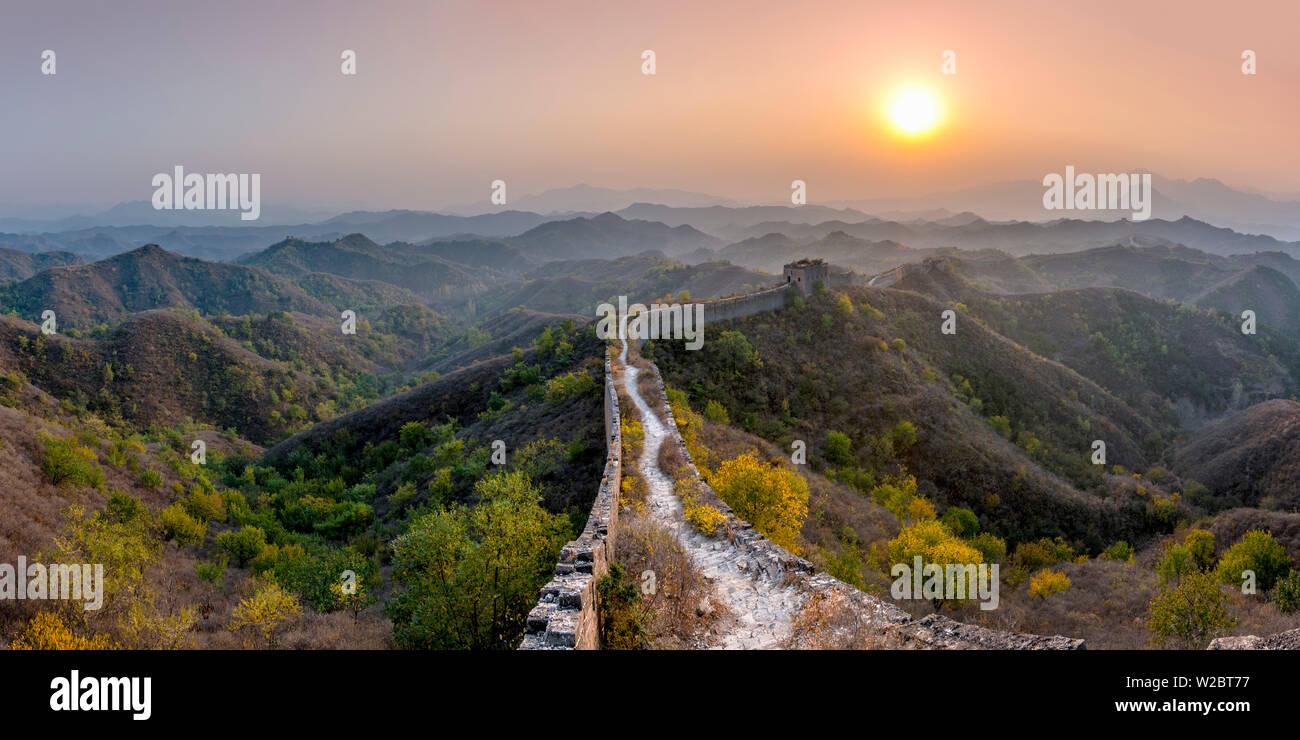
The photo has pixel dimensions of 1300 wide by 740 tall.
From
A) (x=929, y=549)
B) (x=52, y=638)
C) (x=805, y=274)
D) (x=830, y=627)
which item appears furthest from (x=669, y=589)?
(x=805, y=274)

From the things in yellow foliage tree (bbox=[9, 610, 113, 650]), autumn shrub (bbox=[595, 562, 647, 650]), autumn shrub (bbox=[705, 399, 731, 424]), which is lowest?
yellow foliage tree (bbox=[9, 610, 113, 650])

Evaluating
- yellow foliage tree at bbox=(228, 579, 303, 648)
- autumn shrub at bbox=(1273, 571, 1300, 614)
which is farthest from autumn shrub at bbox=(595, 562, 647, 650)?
autumn shrub at bbox=(1273, 571, 1300, 614)

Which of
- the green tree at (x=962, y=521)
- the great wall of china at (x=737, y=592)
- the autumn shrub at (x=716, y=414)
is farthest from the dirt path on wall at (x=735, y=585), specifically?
the green tree at (x=962, y=521)

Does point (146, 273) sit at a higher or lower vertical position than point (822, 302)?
higher

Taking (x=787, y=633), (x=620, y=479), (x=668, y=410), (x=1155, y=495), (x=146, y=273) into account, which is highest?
(x=146, y=273)

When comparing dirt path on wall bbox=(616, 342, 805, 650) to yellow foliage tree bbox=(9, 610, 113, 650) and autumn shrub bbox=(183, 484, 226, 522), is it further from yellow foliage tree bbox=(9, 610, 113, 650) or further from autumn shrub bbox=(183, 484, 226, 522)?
autumn shrub bbox=(183, 484, 226, 522)

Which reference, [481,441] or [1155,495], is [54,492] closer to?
[481,441]
